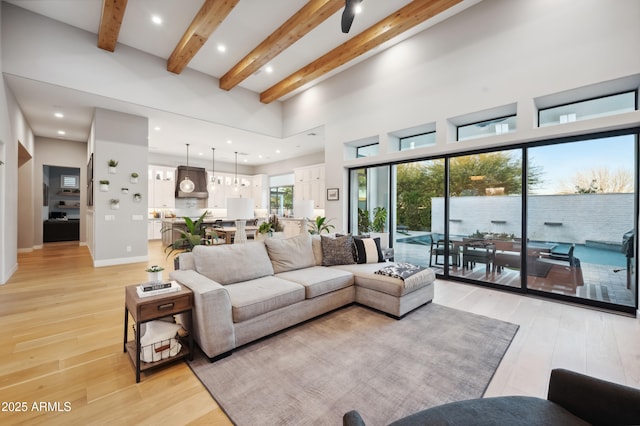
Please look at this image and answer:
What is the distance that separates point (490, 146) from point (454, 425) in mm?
4180

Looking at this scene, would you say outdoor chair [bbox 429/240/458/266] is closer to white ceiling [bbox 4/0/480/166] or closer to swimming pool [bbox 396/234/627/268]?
swimming pool [bbox 396/234/627/268]

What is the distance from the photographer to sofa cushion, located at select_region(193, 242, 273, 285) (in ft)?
9.05

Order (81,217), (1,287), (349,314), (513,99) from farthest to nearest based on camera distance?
1. (81,217)
2. (1,287)
3. (513,99)
4. (349,314)

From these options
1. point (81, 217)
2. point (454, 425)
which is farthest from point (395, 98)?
point (81, 217)

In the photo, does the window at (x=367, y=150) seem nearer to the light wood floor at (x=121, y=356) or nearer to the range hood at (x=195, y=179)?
the light wood floor at (x=121, y=356)

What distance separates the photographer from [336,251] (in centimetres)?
382

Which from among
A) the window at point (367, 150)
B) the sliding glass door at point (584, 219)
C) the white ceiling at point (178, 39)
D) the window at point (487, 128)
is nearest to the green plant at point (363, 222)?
the window at point (367, 150)

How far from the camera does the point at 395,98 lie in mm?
5129

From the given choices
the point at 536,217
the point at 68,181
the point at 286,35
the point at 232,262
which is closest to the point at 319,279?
the point at 232,262

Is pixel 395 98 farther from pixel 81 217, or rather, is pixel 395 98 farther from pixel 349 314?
pixel 81 217

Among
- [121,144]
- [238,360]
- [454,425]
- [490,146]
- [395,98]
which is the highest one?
[395,98]

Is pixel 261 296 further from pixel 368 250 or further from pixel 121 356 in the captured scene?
pixel 368 250

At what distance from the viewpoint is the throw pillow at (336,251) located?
12.4 ft

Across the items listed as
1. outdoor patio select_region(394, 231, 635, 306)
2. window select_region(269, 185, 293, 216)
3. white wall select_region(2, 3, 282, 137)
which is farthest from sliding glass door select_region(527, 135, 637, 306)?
window select_region(269, 185, 293, 216)
